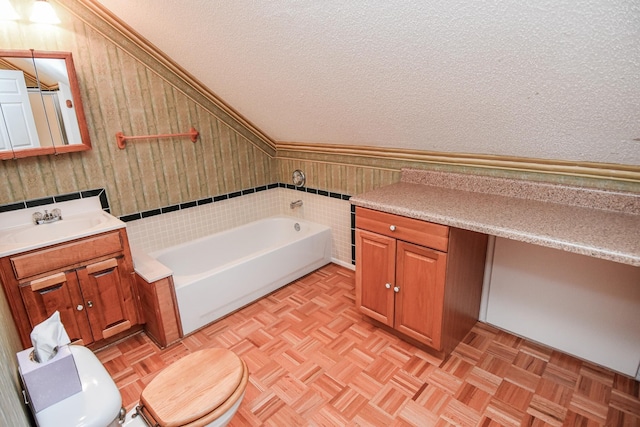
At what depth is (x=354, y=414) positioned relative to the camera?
1.73 meters

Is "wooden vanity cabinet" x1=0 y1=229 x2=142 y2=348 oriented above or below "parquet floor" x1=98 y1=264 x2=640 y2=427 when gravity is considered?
above

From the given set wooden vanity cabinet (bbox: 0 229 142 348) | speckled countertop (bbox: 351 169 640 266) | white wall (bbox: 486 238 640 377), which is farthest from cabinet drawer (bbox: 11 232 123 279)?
white wall (bbox: 486 238 640 377)

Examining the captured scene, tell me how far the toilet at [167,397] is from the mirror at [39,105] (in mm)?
1465

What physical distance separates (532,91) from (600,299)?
120cm

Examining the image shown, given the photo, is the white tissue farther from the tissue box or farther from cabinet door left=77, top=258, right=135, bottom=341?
cabinet door left=77, top=258, right=135, bottom=341

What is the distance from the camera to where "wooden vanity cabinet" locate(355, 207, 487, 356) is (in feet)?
6.23

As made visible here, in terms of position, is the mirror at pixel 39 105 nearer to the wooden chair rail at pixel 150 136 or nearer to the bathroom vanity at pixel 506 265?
the wooden chair rail at pixel 150 136

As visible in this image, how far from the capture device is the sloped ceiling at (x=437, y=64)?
118 centimetres

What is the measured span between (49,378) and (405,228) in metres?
1.61

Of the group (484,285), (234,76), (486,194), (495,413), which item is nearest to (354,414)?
(495,413)

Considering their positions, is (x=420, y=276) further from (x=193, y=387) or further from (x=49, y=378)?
(x=49, y=378)

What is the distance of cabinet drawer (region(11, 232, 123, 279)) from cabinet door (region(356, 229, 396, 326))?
1479mm

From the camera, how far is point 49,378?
3.37 feet

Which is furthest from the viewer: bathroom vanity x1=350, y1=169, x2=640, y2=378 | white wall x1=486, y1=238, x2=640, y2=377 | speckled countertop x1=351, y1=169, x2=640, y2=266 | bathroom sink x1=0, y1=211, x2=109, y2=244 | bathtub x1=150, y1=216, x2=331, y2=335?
bathtub x1=150, y1=216, x2=331, y2=335
